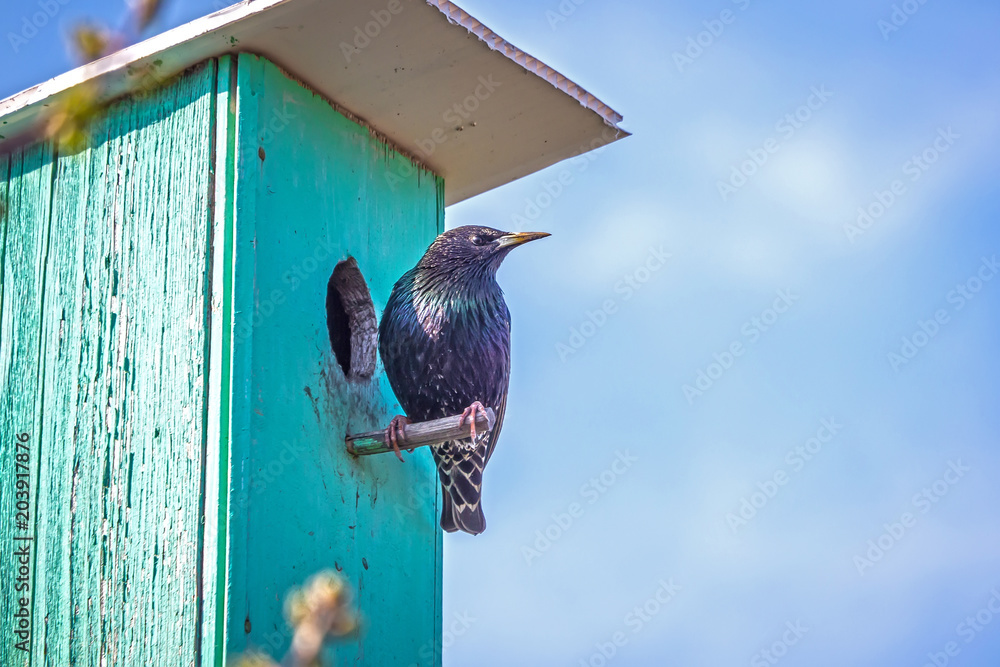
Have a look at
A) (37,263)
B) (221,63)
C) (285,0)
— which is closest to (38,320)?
(37,263)

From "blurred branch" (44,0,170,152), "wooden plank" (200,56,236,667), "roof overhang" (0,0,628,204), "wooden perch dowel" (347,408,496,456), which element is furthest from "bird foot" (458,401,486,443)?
"blurred branch" (44,0,170,152)

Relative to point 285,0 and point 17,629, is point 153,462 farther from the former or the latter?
point 285,0

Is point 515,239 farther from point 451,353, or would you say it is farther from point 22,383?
point 22,383

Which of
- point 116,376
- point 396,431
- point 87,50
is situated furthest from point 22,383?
point 87,50

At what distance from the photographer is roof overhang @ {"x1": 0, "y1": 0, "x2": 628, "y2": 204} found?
10.3 ft

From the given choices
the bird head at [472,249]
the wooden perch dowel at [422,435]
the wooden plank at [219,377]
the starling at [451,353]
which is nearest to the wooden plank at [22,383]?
the wooden plank at [219,377]

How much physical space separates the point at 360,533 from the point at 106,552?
2.10ft

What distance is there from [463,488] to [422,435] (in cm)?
47

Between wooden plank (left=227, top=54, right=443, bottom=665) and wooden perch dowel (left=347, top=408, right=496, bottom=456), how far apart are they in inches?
2.1

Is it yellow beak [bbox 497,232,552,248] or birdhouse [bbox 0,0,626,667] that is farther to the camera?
yellow beak [bbox 497,232,552,248]

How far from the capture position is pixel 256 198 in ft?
10.1

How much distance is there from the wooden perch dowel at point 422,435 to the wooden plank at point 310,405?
54 millimetres

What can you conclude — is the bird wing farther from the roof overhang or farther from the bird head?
the roof overhang

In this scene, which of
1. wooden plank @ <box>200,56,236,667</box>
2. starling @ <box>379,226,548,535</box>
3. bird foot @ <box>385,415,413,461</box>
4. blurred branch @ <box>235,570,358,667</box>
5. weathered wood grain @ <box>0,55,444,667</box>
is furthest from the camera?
starling @ <box>379,226,548,535</box>
